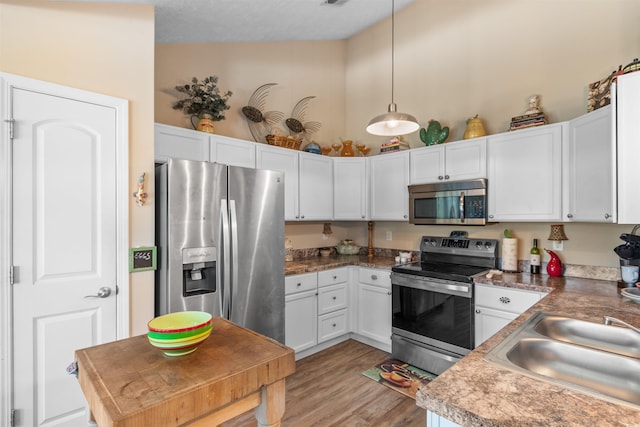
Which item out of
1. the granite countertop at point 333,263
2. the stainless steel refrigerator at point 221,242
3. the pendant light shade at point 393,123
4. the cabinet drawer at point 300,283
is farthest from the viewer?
the granite countertop at point 333,263

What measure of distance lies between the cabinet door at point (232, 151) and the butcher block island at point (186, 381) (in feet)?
6.42

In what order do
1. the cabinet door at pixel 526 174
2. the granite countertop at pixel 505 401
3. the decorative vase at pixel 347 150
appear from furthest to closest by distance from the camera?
the decorative vase at pixel 347 150 → the cabinet door at pixel 526 174 → the granite countertop at pixel 505 401

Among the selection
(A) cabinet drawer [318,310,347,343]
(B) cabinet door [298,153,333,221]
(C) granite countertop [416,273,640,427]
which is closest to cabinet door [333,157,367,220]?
(B) cabinet door [298,153,333,221]

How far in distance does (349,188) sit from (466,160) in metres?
1.34

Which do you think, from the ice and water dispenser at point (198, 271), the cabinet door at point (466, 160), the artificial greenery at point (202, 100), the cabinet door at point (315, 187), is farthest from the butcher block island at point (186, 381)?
the cabinet door at point (466, 160)

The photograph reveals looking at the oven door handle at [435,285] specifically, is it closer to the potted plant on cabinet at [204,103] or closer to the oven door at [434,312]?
the oven door at [434,312]

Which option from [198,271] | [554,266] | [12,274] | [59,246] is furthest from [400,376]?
[12,274]

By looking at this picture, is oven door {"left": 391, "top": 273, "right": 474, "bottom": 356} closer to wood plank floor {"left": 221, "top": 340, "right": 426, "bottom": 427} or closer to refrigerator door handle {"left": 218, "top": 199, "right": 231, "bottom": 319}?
wood plank floor {"left": 221, "top": 340, "right": 426, "bottom": 427}

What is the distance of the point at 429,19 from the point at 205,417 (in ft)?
13.7

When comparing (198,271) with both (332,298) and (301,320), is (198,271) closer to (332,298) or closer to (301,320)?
(301,320)

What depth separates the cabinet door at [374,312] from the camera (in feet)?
10.6

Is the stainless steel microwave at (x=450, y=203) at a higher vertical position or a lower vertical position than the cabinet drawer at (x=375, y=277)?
higher

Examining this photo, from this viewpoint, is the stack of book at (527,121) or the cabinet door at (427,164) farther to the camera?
the cabinet door at (427,164)

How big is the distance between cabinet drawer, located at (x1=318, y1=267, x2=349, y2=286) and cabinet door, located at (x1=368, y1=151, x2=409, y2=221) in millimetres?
753
